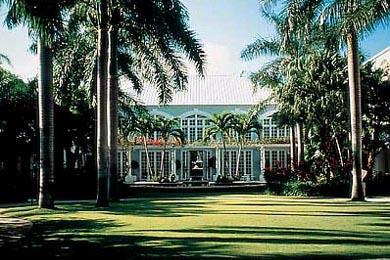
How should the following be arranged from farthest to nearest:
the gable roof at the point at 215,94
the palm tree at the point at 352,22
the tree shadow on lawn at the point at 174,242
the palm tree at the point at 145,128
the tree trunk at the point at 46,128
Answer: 1. the gable roof at the point at 215,94
2. the palm tree at the point at 145,128
3. the tree trunk at the point at 46,128
4. the palm tree at the point at 352,22
5. the tree shadow on lawn at the point at 174,242

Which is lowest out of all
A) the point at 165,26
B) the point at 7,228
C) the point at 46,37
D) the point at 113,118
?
the point at 7,228

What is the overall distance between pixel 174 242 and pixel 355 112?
13.5m

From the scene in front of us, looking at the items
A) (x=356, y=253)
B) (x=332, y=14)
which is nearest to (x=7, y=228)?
(x=356, y=253)

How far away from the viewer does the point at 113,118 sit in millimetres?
23328

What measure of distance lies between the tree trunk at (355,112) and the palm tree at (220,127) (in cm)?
2564

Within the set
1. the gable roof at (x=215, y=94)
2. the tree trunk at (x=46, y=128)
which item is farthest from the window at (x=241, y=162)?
the tree trunk at (x=46, y=128)

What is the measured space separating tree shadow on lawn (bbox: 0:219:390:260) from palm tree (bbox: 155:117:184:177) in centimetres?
3563

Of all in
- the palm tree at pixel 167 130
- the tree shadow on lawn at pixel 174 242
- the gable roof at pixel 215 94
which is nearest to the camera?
the tree shadow on lawn at pixel 174 242

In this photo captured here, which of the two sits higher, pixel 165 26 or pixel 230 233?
pixel 165 26

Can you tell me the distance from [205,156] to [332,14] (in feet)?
109

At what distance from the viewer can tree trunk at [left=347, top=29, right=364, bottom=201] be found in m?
21.5

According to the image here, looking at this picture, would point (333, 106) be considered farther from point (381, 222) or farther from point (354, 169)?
point (381, 222)

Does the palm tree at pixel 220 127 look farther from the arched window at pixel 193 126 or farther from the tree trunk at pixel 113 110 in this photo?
the tree trunk at pixel 113 110

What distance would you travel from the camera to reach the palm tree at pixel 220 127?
4759cm
